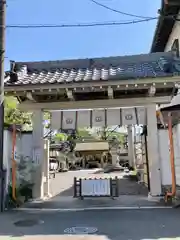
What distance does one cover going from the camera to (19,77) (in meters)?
10.8

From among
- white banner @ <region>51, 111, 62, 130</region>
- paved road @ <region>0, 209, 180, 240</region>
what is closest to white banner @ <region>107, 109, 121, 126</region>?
white banner @ <region>51, 111, 62, 130</region>

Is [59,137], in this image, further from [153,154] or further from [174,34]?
[153,154]

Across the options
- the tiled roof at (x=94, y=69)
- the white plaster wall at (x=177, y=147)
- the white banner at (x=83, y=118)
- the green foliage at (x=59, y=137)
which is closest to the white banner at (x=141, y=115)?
the white plaster wall at (x=177, y=147)

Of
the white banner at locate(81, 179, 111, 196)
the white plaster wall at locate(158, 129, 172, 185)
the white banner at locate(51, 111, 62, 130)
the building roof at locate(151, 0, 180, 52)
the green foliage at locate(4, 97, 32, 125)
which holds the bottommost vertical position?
the white banner at locate(81, 179, 111, 196)

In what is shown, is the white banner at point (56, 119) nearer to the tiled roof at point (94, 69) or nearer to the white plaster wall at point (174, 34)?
the tiled roof at point (94, 69)

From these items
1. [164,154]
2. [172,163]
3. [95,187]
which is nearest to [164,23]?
[164,154]

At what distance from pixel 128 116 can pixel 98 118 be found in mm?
1205

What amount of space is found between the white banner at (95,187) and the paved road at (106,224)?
2111mm

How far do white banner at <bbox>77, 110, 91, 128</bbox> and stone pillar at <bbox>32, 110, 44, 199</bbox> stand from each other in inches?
59.8

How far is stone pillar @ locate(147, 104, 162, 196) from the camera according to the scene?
1025cm

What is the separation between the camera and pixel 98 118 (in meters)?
11.3

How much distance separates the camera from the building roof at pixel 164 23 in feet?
39.2

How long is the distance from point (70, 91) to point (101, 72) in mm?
1538

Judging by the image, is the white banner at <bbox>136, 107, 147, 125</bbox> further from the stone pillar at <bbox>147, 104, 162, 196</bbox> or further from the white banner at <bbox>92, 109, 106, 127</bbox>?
the white banner at <bbox>92, 109, 106, 127</bbox>
